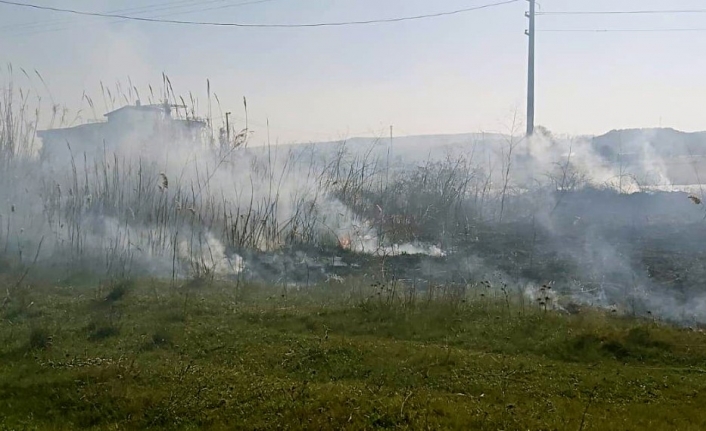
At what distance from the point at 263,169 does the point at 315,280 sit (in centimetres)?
554

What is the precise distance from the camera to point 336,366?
638 cm

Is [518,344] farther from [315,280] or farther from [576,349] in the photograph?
[315,280]

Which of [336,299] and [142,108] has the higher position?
[142,108]

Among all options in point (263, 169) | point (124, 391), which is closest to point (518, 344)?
point (124, 391)

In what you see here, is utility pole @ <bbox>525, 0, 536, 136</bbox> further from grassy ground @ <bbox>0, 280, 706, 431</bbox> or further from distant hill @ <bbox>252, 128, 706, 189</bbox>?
grassy ground @ <bbox>0, 280, 706, 431</bbox>

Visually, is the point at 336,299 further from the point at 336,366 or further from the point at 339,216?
the point at 339,216

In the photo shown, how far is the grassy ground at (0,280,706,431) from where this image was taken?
5234 millimetres

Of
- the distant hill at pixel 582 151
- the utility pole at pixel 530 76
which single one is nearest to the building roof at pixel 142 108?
the distant hill at pixel 582 151

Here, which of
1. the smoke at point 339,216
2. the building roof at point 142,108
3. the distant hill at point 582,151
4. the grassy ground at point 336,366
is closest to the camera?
the grassy ground at point 336,366

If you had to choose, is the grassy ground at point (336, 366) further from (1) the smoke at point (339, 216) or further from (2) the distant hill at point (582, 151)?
(2) the distant hill at point (582, 151)

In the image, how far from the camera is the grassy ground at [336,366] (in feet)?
17.2

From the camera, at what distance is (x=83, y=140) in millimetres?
18891

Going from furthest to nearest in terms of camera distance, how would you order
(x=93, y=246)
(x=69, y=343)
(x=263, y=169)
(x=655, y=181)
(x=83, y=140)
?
(x=655, y=181), (x=83, y=140), (x=263, y=169), (x=93, y=246), (x=69, y=343)

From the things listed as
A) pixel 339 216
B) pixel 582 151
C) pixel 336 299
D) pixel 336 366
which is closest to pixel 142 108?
pixel 339 216
